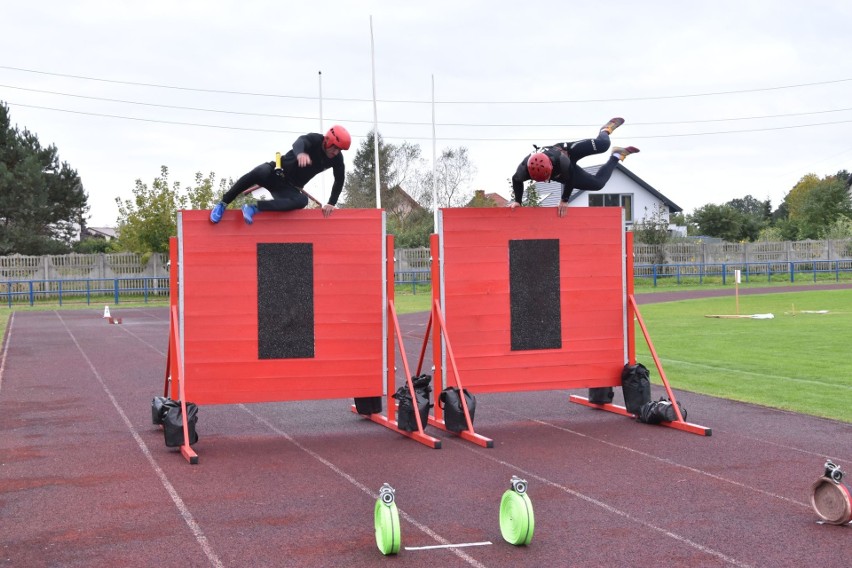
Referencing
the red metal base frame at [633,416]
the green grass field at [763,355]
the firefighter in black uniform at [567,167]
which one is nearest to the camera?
the red metal base frame at [633,416]

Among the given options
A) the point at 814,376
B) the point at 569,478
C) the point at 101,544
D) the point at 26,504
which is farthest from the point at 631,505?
the point at 814,376

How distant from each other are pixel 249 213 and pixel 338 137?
50.1 inches

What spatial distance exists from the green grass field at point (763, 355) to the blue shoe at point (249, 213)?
6.67 meters

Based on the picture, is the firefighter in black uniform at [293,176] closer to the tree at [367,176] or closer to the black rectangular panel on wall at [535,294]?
the black rectangular panel on wall at [535,294]

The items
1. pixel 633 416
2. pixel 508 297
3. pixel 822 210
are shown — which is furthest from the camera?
pixel 822 210

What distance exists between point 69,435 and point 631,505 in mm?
6379

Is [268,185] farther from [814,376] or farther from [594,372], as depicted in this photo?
[814,376]

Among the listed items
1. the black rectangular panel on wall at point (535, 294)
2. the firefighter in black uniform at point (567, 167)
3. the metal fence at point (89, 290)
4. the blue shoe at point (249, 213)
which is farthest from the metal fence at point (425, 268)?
the blue shoe at point (249, 213)

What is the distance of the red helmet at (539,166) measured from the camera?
35.5 feet

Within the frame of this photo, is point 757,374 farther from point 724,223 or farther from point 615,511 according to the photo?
point 724,223

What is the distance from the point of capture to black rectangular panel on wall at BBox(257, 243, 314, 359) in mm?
10836

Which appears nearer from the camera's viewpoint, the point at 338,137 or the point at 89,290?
the point at 338,137

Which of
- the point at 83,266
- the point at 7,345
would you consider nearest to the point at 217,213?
the point at 7,345

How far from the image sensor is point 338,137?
34.4 ft
